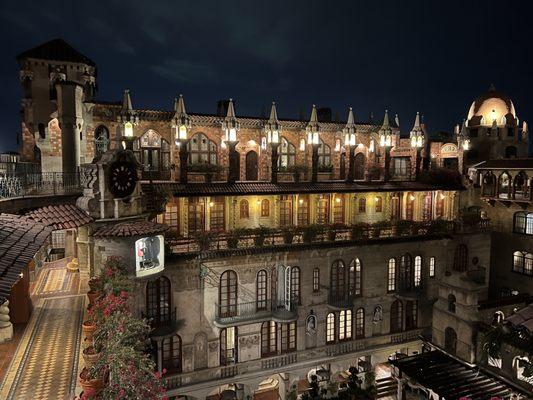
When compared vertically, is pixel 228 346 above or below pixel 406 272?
below

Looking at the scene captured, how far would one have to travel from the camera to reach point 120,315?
1355 centimetres

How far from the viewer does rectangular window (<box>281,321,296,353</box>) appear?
1168 inches

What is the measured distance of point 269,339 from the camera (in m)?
29.5

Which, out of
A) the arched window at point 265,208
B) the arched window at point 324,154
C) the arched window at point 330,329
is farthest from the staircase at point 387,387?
the arched window at point 324,154

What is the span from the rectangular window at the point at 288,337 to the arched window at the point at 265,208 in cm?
900

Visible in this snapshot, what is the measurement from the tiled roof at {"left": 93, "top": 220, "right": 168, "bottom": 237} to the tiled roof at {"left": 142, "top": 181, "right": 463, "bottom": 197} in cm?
541

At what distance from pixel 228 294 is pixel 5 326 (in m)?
13.6

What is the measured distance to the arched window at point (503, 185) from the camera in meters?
37.8

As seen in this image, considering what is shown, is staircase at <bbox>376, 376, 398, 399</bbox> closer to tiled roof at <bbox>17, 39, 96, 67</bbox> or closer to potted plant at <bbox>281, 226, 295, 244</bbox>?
potted plant at <bbox>281, 226, 295, 244</bbox>

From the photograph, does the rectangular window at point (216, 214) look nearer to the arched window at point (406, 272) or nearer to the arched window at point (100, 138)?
the arched window at point (100, 138)

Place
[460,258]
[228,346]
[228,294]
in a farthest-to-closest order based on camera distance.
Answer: [460,258] → [228,346] → [228,294]

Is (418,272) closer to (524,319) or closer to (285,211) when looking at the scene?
(524,319)

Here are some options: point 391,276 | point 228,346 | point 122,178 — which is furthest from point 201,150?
point 391,276

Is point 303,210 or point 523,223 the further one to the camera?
point 523,223
